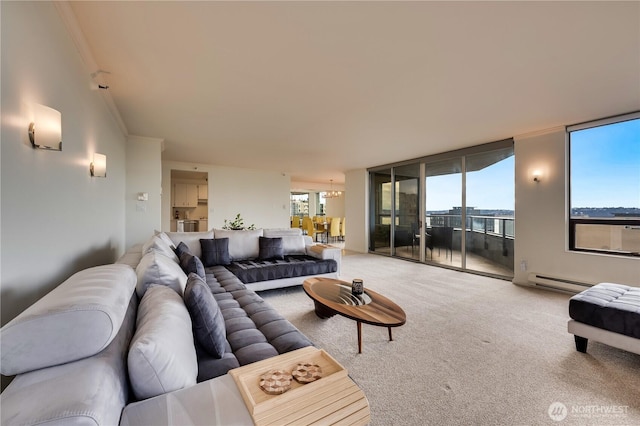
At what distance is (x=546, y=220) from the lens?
404 centimetres

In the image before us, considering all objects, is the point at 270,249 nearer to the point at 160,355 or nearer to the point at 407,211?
the point at 160,355

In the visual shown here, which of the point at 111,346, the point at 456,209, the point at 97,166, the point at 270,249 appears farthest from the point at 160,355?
the point at 456,209

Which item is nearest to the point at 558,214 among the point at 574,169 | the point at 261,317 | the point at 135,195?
the point at 574,169

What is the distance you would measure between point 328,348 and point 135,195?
13.5 feet

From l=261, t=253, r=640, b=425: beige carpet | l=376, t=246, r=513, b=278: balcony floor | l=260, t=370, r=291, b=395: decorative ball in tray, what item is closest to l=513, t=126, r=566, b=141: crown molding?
l=376, t=246, r=513, b=278: balcony floor

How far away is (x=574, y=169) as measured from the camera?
385cm

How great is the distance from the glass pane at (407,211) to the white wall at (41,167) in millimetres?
5755

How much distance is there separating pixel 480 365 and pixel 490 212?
Answer: 11.7 ft

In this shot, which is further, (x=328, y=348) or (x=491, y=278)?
(x=491, y=278)

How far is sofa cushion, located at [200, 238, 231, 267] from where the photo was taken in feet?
12.3

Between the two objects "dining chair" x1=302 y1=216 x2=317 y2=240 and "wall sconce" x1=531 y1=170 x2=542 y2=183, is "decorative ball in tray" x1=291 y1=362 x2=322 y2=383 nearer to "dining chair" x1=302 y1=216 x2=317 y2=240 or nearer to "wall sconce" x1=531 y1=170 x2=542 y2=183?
"wall sconce" x1=531 y1=170 x2=542 y2=183

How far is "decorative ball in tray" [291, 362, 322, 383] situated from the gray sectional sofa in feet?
1.00

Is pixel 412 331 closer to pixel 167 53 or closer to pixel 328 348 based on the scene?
pixel 328 348

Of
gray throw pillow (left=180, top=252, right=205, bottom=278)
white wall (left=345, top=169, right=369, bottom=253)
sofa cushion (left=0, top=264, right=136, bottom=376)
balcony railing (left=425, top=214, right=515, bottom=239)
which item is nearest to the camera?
sofa cushion (left=0, top=264, right=136, bottom=376)
